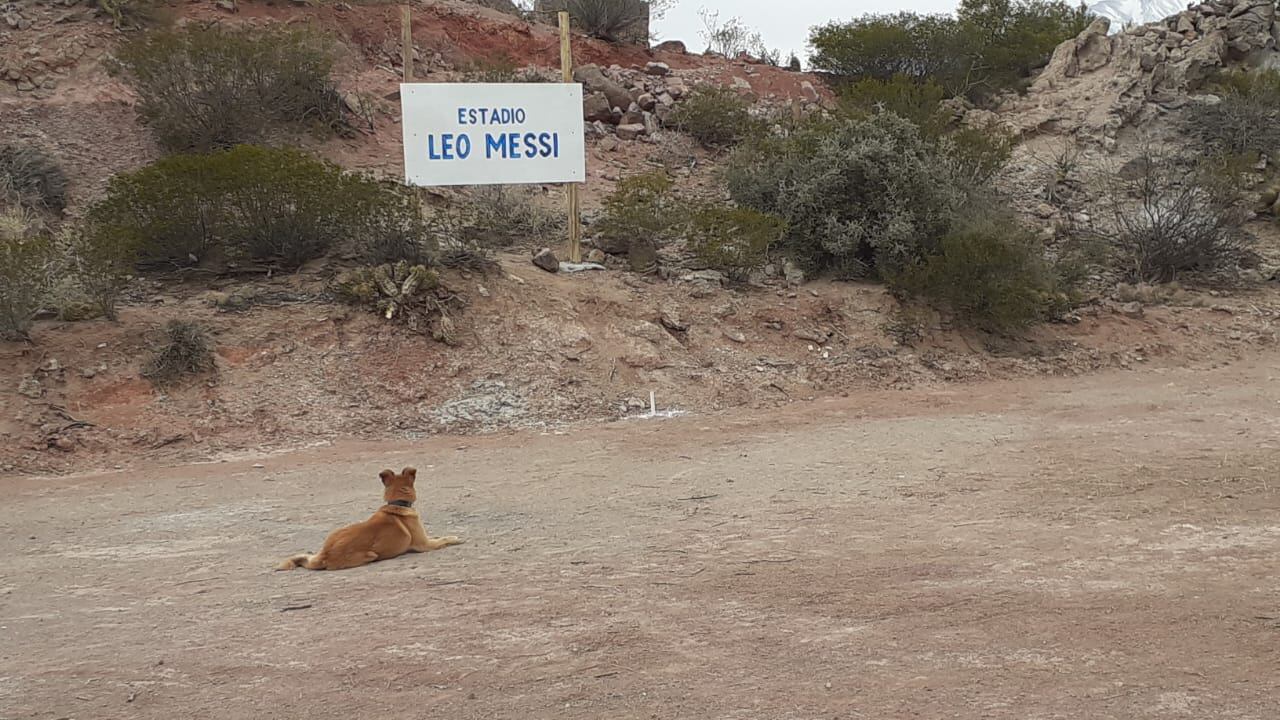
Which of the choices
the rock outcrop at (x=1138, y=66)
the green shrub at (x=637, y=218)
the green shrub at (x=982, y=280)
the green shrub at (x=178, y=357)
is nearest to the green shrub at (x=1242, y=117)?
the rock outcrop at (x=1138, y=66)

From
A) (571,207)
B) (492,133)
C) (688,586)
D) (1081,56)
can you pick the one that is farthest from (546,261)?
(1081,56)

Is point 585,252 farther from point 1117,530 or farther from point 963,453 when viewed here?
point 1117,530

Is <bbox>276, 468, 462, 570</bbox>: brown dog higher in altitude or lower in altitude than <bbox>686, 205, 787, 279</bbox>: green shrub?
lower

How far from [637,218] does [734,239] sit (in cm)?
147

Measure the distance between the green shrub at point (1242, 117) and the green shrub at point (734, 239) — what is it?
11.1 meters

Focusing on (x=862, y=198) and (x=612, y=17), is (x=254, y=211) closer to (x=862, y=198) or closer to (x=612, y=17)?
(x=862, y=198)

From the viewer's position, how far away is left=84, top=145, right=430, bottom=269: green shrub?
1192 cm

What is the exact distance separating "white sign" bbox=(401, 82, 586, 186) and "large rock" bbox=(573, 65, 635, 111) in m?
9.08

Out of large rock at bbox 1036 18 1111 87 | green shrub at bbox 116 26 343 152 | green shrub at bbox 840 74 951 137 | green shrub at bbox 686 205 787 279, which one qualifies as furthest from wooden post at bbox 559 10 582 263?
large rock at bbox 1036 18 1111 87

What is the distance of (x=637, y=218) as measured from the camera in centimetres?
1419

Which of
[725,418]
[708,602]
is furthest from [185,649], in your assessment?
[725,418]

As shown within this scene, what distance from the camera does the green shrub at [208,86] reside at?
16156 millimetres

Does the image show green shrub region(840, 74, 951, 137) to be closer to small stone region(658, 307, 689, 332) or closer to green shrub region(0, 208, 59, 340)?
small stone region(658, 307, 689, 332)

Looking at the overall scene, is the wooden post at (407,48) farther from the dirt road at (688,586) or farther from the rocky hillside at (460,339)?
the dirt road at (688,586)
